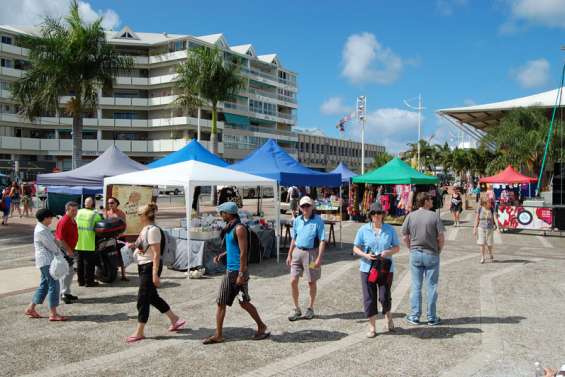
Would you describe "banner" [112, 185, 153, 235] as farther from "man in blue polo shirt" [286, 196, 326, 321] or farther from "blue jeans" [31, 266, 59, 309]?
"man in blue polo shirt" [286, 196, 326, 321]

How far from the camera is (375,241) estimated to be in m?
6.12

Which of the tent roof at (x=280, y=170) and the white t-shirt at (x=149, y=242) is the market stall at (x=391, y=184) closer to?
the tent roof at (x=280, y=170)

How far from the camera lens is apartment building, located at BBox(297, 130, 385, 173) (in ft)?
270

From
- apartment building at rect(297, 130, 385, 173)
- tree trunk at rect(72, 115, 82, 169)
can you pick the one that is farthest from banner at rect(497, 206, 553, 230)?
apartment building at rect(297, 130, 385, 173)

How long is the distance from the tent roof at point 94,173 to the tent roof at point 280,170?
3.72 m

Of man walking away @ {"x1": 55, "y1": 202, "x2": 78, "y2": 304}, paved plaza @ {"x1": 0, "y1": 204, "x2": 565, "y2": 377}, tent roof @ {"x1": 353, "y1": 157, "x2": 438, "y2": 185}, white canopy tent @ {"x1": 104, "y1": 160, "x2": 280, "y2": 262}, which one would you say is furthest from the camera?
tent roof @ {"x1": 353, "y1": 157, "x2": 438, "y2": 185}

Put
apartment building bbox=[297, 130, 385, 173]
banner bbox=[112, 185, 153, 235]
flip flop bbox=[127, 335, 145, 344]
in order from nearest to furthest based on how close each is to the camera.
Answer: flip flop bbox=[127, 335, 145, 344] < banner bbox=[112, 185, 153, 235] < apartment building bbox=[297, 130, 385, 173]

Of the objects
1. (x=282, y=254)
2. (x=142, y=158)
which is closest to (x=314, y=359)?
(x=282, y=254)

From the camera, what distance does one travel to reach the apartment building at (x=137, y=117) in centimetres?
5225

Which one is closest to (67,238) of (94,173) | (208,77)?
(94,173)

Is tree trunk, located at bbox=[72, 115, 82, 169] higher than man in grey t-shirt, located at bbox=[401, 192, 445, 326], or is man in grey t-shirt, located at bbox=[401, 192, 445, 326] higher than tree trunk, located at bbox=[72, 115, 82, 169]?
tree trunk, located at bbox=[72, 115, 82, 169]

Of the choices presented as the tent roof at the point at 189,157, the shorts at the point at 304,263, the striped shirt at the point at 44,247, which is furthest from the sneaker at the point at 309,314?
the tent roof at the point at 189,157

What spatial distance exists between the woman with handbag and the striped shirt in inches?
163

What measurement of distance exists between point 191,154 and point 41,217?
9.25 m
